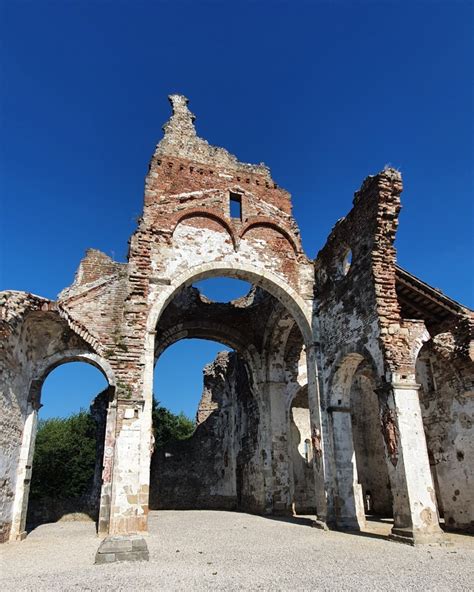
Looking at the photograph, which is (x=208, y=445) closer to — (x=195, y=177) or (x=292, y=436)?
(x=292, y=436)

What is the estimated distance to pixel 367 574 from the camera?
17.7 ft

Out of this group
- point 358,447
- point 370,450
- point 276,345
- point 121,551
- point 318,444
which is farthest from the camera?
point 358,447

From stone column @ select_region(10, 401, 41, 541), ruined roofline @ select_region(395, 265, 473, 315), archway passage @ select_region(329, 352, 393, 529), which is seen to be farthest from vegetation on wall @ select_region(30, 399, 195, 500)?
ruined roofline @ select_region(395, 265, 473, 315)

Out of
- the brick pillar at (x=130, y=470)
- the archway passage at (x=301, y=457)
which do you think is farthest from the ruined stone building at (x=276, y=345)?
the archway passage at (x=301, y=457)

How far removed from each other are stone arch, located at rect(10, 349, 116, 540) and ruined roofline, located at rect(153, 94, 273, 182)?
663 centimetres

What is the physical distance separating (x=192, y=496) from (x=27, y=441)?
38.5 feet

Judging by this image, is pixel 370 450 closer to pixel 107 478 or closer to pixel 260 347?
pixel 260 347

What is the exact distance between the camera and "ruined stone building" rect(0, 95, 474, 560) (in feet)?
29.5

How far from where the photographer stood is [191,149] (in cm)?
1385

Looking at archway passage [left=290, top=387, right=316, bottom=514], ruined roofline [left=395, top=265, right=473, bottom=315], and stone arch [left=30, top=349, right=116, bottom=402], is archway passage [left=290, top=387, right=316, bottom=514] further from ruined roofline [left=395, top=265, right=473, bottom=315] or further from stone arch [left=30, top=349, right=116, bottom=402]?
stone arch [left=30, top=349, right=116, bottom=402]

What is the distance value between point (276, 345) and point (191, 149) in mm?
7500

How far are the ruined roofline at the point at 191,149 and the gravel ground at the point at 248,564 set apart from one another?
10.5 meters

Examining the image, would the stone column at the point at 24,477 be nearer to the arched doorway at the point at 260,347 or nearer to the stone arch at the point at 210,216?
the arched doorway at the point at 260,347

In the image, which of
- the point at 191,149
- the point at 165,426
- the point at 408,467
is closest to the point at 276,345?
the point at 191,149
